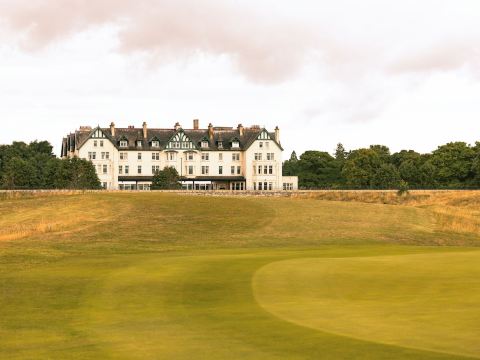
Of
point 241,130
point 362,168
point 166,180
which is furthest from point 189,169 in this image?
point 362,168

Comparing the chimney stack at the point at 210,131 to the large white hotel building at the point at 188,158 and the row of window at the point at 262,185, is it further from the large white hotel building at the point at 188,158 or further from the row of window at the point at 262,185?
the row of window at the point at 262,185

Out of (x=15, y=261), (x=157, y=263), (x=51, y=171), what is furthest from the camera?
(x=51, y=171)

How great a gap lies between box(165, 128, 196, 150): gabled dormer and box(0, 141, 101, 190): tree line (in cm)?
2416

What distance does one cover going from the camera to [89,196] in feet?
266

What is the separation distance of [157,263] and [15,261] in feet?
23.3

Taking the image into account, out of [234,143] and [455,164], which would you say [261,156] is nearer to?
[234,143]

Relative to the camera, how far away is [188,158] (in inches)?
6181

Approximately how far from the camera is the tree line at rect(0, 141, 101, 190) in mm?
126750

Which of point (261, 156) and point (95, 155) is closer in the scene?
point (95, 155)

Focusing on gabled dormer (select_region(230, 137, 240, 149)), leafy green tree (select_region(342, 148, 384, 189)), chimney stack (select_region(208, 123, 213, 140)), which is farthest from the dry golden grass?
leafy green tree (select_region(342, 148, 384, 189))

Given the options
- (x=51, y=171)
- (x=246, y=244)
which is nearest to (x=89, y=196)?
(x=246, y=244)

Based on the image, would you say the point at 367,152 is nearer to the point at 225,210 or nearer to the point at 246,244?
the point at 225,210

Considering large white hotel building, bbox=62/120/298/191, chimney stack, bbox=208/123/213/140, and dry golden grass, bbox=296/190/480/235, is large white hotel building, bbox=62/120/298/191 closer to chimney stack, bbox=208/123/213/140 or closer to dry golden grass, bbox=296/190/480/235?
chimney stack, bbox=208/123/213/140

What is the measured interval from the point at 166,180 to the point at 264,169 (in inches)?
1017
